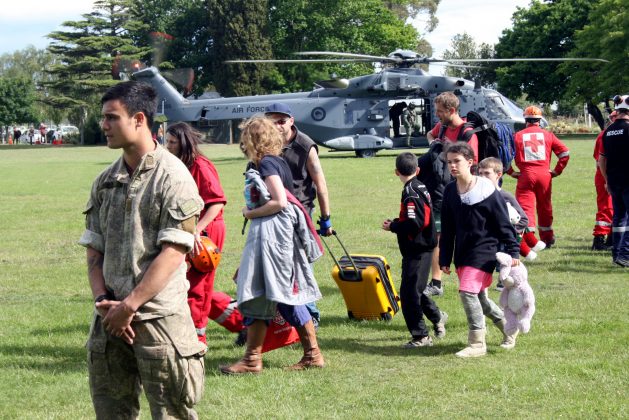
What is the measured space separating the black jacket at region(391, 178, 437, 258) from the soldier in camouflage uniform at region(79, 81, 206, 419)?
353 centimetres

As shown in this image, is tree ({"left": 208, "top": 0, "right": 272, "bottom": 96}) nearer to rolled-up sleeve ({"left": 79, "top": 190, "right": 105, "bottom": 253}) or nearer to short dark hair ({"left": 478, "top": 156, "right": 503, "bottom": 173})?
short dark hair ({"left": 478, "top": 156, "right": 503, "bottom": 173})

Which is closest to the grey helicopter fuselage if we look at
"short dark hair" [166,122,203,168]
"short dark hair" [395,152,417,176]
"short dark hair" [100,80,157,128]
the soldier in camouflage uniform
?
"short dark hair" [395,152,417,176]

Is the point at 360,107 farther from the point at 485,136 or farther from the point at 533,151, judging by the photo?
the point at 485,136

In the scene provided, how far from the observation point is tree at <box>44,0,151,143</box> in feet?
275

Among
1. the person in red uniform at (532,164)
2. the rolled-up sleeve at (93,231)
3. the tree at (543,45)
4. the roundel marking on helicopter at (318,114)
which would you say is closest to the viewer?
the rolled-up sleeve at (93,231)

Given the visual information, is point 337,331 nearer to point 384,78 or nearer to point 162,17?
point 384,78

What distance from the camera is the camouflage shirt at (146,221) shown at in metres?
3.71

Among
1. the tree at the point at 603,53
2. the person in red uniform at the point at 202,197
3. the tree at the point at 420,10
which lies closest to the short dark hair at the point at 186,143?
the person in red uniform at the point at 202,197

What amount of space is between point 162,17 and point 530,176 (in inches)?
3172

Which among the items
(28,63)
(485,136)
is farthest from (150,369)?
(28,63)

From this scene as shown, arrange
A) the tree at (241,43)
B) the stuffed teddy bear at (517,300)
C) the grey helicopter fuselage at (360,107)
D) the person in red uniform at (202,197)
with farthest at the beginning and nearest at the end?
the tree at (241,43)
the grey helicopter fuselage at (360,107)
the stuffed teddy bear at (517,300)
the person in red uniform at (202,197)

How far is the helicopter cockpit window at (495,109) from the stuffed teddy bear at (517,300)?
2444 cm

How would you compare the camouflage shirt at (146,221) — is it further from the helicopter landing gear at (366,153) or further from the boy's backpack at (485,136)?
the helicopter landing gear at (366,153)

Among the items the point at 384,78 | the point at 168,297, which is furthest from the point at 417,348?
the point at 384,78
